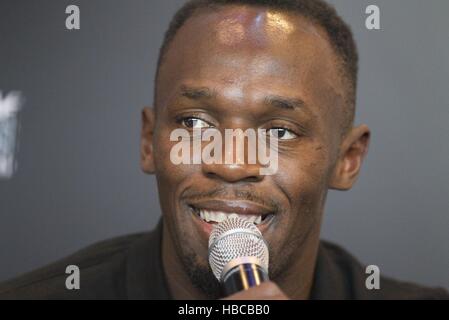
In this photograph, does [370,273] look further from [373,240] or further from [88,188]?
[88,188]

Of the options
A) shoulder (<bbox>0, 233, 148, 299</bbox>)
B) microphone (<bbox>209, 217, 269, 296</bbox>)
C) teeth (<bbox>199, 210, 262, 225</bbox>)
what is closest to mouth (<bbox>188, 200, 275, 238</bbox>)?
teeth (<bbox>199, 210, 262, 225</bbox>)

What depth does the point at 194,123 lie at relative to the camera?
1.13 meters

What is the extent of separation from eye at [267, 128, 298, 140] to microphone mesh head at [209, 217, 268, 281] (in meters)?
0.26

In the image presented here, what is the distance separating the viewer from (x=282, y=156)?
3.74 ft

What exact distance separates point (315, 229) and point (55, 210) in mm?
522

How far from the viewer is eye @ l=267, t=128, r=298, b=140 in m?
1.12

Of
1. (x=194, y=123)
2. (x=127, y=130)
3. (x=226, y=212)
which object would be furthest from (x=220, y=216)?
(x=127, y=130)

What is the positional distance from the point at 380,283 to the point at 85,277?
1.96 feet

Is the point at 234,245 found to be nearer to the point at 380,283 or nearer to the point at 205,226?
the point at 205,226

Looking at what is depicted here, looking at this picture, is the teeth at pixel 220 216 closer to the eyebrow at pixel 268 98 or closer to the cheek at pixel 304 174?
the cheek at pixel 304 174

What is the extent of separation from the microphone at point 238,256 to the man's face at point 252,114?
176 millimetres

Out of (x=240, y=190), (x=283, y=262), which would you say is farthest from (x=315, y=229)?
(x=240, y=190)
